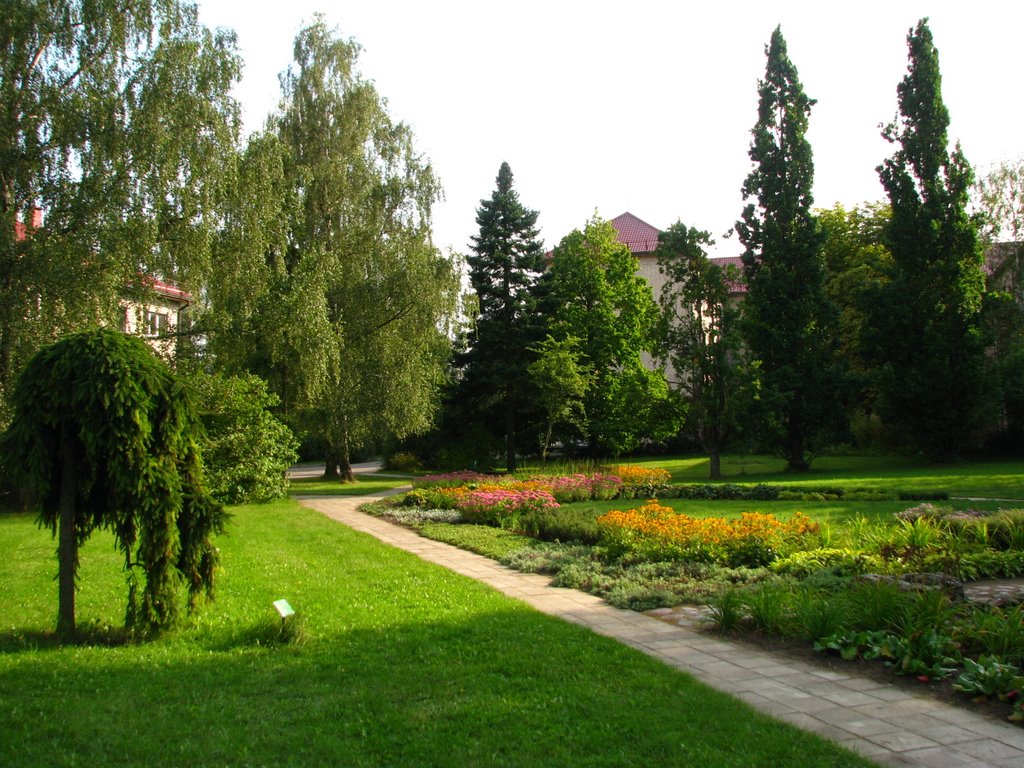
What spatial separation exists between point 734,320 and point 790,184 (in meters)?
6.82

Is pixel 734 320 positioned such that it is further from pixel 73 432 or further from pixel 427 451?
pixel 73 432

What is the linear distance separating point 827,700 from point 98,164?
56.3 ft

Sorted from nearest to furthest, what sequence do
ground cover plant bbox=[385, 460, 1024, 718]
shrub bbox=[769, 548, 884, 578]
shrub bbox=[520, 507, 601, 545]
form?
ground cover plant bbox=[385, 460, 1024, 718], shrub bbox=[769, 548, 884, 578], shrub bbox=[520, 507, 601, 545]

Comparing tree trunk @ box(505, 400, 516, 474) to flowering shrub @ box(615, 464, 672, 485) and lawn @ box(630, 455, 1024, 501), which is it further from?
flowering shrub @ box(615, 464, 672, 485)

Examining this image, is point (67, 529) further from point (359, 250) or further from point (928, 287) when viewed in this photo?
point (928, 287)

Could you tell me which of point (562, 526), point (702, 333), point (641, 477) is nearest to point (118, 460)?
point (562, 526)

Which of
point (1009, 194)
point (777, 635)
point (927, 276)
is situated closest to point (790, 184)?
point (927, 276)

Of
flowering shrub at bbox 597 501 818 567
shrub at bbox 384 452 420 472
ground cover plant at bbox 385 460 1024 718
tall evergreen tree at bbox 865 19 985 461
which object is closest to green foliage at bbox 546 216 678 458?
shrub at bbox 384 452 420 472

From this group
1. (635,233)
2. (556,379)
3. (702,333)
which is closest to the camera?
(702,333)

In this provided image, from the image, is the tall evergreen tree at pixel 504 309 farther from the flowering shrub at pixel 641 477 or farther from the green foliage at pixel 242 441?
the green foliage at pixel 242 441

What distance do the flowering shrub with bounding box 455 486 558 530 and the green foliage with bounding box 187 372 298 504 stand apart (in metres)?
6.92

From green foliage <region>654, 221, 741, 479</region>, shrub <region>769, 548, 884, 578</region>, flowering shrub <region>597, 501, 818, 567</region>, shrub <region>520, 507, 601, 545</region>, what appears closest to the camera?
shrub <region>769, 548, 884, 578</region>

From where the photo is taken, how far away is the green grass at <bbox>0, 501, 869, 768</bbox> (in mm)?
3801

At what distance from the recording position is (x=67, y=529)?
596 centimetres
